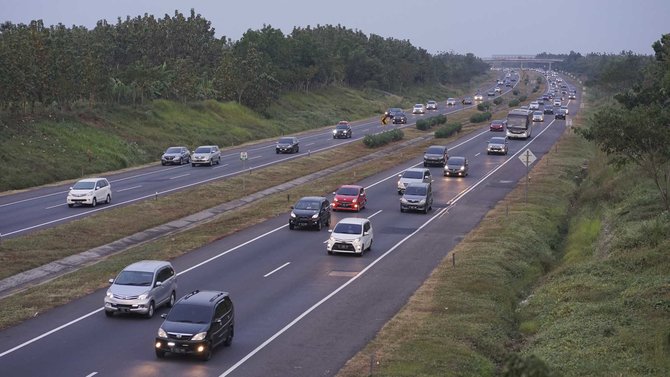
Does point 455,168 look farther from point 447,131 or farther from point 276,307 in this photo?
point 276,307

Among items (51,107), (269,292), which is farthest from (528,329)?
(51,107)

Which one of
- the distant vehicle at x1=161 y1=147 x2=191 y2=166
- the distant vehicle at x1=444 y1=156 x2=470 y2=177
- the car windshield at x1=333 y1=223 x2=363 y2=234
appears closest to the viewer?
the car windshield at x1=333 y1=223 x2=363 y2=234

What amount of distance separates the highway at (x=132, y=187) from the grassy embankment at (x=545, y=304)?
21.0m

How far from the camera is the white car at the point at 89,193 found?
169ft

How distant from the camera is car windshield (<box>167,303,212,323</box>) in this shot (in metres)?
23.4

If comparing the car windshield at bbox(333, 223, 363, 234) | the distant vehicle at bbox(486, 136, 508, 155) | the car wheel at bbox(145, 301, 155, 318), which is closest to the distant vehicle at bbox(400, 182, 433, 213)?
the car windshield at bbox(333, 223, 363, 234)

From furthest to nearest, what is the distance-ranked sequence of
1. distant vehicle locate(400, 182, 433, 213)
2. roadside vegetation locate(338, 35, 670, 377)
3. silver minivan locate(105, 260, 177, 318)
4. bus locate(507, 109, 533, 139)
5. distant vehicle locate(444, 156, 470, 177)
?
bus locate(507, 109, 533, 139) < distant vehicle locate(444, 156, 470, 177) < distant vehicle locate(400, 182, 433, 213) < silver minivan locate(105, 260, 177, 318) < roadside vegetation locate(338, 35, 670, 377)

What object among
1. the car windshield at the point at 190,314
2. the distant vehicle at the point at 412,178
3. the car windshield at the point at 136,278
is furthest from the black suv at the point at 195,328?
the distant vehicle at the point at 412,178

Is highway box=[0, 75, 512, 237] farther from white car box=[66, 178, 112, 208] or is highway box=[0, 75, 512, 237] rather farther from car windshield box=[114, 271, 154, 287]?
car windshield box=[114, 271, 154, 287]

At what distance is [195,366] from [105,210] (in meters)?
29.5

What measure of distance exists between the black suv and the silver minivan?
3.67 metres

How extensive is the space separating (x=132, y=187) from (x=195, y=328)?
39.8 m

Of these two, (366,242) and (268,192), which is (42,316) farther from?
(268,192)

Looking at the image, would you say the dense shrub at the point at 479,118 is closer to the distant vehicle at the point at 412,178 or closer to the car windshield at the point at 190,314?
the distant vehicle at the point at 412,178
